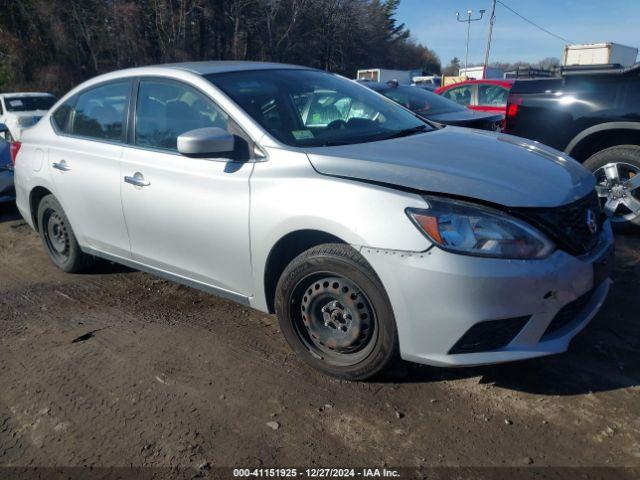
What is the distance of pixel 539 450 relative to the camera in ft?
7.97

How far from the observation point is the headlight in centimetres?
249

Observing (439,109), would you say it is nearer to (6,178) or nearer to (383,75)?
(6,178)

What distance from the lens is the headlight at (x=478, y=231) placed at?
249 cm

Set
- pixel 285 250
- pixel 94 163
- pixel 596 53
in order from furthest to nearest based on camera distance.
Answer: pixel 596 53
pixel 94 163
pixel 285 250

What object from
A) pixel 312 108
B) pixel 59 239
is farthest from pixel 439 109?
pixel 59 239

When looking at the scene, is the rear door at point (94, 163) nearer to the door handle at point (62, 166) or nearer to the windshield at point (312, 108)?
the door handle at point (62, 166)

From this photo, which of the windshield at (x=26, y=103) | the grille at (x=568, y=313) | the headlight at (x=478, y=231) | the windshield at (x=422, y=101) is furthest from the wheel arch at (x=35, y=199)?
the windshield at (x=26, y=103)

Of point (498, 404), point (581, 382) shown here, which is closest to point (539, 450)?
point (498, 404)

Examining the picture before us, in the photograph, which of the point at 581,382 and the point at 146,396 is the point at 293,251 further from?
the point at 581,382

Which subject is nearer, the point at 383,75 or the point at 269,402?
the point at 269,402

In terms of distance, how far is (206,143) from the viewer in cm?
301

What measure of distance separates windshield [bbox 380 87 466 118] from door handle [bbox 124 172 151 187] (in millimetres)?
4814

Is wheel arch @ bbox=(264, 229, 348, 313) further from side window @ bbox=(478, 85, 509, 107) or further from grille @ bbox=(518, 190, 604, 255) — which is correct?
side window @ bbox=(478, 85, 509, 107)

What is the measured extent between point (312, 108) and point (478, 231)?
64.9 inches
